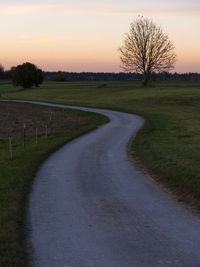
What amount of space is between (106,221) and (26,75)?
119480 mm

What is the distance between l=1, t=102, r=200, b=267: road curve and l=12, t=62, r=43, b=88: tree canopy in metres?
112

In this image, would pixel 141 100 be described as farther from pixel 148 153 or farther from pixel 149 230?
pixel 149 230

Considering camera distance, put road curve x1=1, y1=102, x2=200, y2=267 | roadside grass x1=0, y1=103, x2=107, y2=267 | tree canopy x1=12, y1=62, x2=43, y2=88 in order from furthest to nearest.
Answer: tree canopy x1=12, y1=62, x2=43, y2=88
roadside grass x1=0, y1=103, x2=107, y2=267
road curve x1=1, y1=102, x2=200, y2=267

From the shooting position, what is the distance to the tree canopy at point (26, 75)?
124000 mm

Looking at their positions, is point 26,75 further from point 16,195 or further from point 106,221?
point 106,221

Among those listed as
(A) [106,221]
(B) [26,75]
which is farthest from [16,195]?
(B) [26,75]

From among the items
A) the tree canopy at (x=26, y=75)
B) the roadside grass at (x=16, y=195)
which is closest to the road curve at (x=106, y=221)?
the roadside grass at (x=16, y=195)

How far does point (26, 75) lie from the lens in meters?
124

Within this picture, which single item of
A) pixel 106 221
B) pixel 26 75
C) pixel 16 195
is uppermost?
pixel 26 75

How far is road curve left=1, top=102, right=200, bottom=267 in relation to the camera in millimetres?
7250

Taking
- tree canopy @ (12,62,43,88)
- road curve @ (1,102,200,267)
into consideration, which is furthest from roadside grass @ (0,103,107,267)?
tree canopy @ (12,62,43,88)

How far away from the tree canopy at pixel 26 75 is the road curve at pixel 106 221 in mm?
112364

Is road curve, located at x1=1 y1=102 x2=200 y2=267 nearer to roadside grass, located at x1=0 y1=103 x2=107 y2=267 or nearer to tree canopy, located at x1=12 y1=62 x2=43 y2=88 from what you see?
roadside grass, located at x1=0 y1=103 x2=107 y2=267

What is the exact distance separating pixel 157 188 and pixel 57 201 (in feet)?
11.6
